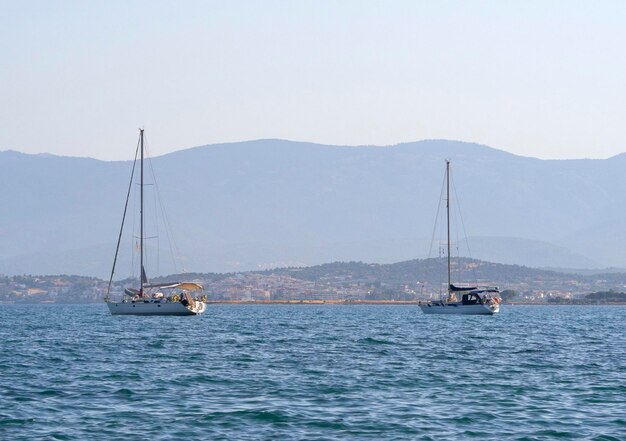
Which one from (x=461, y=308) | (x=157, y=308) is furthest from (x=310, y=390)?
(x=461, y=308)

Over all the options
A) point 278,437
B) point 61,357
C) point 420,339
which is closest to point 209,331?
point 420,339

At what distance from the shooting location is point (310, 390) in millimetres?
47812

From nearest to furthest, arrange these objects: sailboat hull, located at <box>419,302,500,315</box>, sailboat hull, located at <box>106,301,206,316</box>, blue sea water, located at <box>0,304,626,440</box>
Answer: blue sea water, located at <box>0,304,626,440</box> → sailboat hull, located at <box>106,301,206,316</box> → sailboat hull, located at <box>419,302,500,315</box>

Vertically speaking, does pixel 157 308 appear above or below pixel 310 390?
above

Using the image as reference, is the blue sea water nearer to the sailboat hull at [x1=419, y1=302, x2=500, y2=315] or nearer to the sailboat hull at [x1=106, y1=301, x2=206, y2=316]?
the sailboat hull at [x1=106, y1=301, x2=206, y2=316]

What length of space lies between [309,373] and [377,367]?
475cm

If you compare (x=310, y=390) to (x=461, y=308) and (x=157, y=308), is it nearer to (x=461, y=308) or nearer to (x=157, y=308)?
(x=157, y=308)

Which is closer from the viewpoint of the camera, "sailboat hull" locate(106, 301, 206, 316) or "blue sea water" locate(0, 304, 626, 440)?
"blue sea water" locate(0, 304, 626, 440)

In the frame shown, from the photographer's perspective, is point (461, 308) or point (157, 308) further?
point (461, 308)

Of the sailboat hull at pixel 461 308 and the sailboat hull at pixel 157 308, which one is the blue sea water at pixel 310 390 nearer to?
the sailboat hull at pixel 157 308

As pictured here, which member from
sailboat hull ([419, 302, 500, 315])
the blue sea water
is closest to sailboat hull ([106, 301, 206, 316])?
sailboat hull ([419, 302, 500, 315])

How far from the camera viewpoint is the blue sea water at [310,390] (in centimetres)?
3831

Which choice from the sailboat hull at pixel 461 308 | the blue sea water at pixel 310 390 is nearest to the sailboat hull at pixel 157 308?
the sailboat hull at pixel 461 308

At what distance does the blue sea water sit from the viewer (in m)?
38.3
